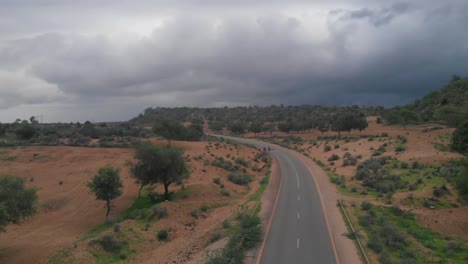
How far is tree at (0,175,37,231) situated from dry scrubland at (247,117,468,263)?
24.2 m

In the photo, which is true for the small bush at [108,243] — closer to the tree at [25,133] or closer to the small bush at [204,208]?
the small bush at [204,208]

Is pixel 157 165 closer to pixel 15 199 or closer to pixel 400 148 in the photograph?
pixel 15 199

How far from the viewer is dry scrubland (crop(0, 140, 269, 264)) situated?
26688mm

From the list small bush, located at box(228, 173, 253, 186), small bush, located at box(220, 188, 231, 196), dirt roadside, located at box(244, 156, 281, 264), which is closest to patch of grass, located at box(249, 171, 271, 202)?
dirt roadside, located at box(244, 156, 281, 264)

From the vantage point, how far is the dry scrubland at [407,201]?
76.9ft

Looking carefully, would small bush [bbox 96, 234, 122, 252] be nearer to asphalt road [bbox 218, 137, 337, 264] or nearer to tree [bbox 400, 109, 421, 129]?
asphalt road [bbox 218, 137, 337, 264]

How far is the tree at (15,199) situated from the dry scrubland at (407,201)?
24.2 metres

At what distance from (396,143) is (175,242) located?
52696mm

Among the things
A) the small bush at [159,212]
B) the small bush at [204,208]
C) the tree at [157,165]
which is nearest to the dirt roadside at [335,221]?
the small bush at [204,208]

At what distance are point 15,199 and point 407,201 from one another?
32.9m

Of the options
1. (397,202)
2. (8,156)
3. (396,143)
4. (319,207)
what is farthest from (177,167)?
(396,143)

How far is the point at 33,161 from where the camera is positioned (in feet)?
189

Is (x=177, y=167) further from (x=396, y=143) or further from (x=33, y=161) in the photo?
(x=396, y=143)

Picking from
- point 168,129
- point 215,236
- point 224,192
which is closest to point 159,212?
point 215,236
